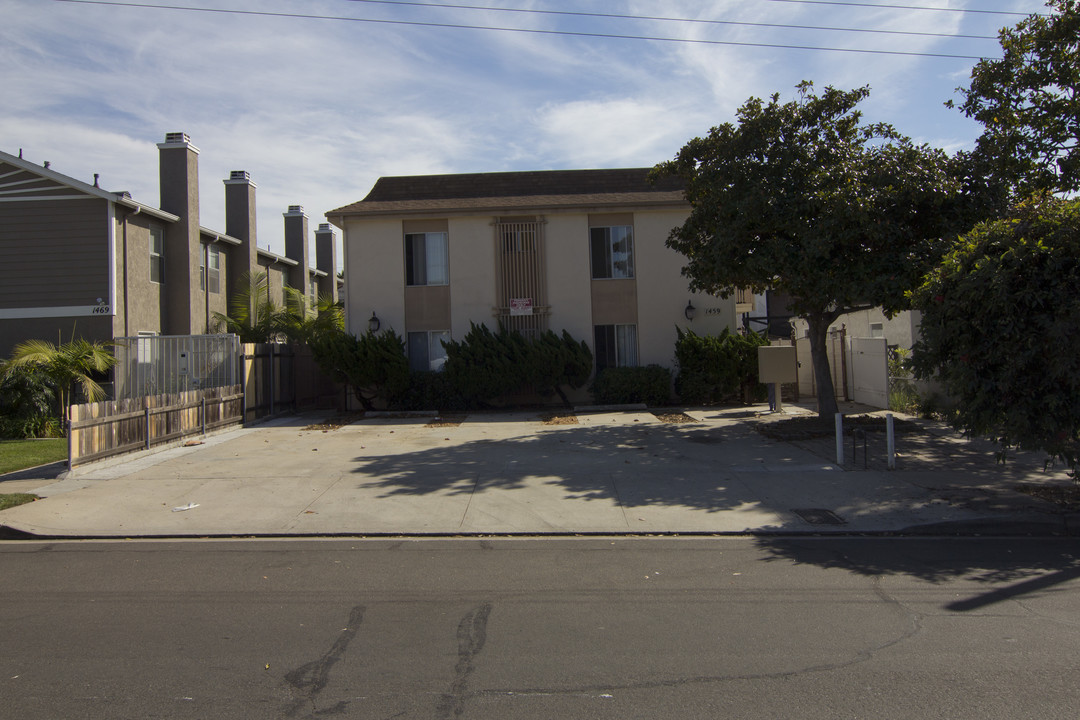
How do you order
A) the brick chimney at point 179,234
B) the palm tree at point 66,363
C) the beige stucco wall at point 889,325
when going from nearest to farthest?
1. the palm tree at point 66,363
2. the beige stucco wall at point 889,325
3. the brick chimney at point 179,234

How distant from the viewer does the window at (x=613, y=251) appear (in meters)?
21.7

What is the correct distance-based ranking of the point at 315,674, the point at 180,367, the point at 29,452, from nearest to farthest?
1. the point at 315,674
2. the point at 29,452
3. the point at 180,367

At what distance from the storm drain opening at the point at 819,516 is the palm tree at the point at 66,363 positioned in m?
14.0

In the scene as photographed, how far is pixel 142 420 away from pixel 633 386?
1138 centimetres

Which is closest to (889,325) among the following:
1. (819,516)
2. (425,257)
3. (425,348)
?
(425,348)

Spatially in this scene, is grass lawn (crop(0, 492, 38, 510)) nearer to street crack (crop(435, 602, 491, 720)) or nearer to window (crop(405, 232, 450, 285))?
street crack (crop(435, 602, 491, 720))

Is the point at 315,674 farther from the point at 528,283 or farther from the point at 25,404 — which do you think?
the point at 528,283

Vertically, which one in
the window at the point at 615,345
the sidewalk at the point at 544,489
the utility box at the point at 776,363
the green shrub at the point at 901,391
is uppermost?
the window at the point at 615,345

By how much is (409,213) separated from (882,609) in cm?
1774

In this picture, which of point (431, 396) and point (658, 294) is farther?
point (658, 294)

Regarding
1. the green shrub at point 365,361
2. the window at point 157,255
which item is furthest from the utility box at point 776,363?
the window at point 157,255

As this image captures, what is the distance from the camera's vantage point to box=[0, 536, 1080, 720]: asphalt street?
4070 mm

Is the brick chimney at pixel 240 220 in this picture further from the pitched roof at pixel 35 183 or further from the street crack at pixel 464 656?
the street crack at pixel 464 656

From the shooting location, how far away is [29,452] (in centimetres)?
1377
